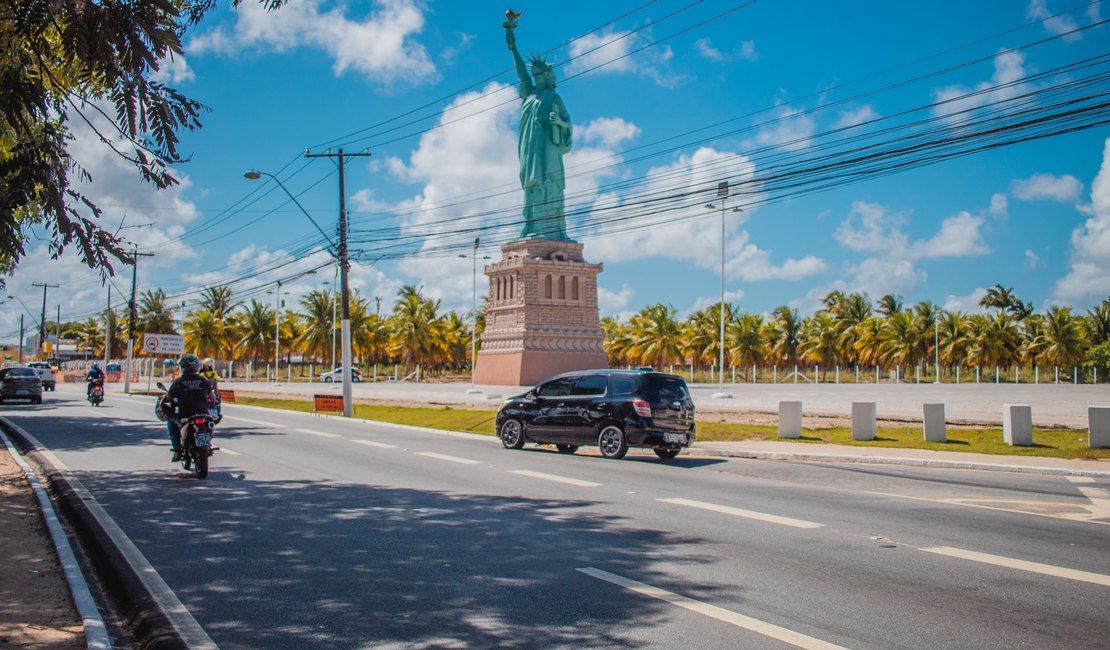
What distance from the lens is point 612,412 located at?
1722cm

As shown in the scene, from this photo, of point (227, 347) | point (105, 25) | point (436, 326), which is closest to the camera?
Answer: point (105, 25)

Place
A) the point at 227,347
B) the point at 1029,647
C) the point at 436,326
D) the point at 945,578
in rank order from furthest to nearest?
the point at 227,347, the point at 436,326, the point at 945,578, the point at 1029,647

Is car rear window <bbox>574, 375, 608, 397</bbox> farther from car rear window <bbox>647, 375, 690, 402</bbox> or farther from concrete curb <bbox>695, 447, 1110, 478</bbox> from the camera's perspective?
concrete curb <bbox>695, 447, 1110, 478</bbox>

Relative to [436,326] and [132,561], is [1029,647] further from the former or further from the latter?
[436,326]

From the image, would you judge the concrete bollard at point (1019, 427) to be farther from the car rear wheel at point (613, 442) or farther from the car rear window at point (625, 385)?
the car rear wheel at point (613, 442)

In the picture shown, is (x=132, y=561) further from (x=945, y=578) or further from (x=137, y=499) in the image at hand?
(x=945, y=578)

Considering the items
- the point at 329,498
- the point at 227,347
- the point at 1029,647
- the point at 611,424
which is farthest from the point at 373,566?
the point at 227,347

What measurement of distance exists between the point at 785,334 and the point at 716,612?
88045 millimetres

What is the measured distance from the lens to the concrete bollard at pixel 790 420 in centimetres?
2102

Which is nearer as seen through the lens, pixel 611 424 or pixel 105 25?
pixel 105 25

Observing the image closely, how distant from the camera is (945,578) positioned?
23.0ft

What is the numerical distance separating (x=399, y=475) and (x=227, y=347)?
87726 millimetres

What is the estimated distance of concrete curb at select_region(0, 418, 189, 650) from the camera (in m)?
5.51

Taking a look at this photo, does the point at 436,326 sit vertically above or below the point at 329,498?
above
